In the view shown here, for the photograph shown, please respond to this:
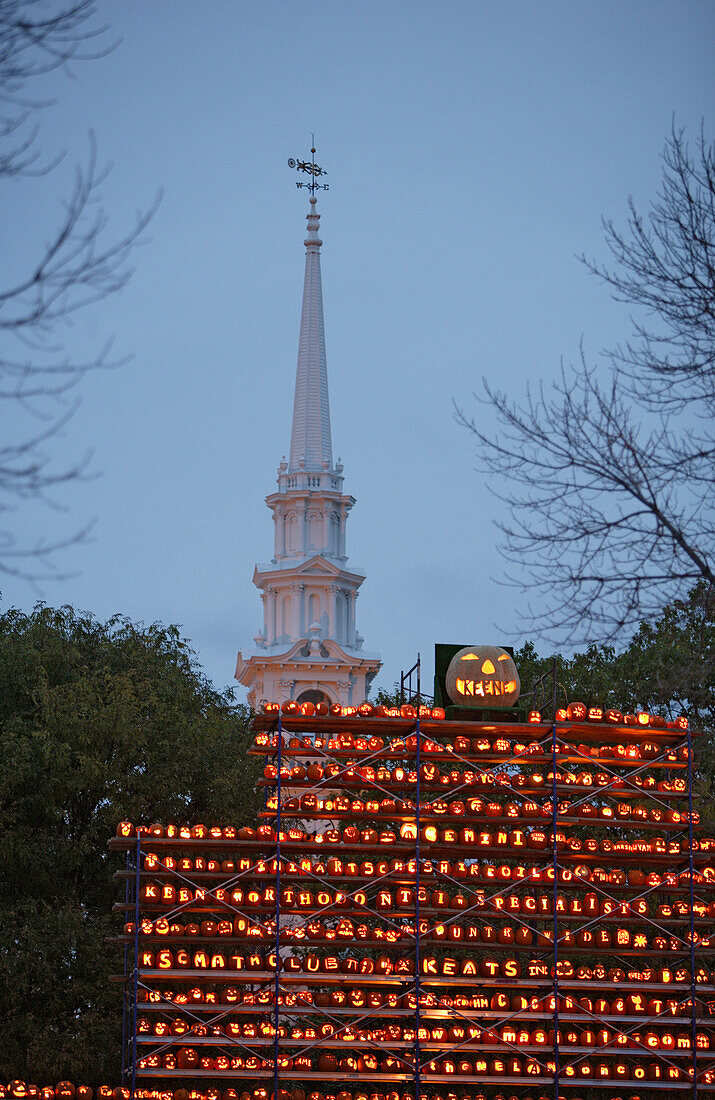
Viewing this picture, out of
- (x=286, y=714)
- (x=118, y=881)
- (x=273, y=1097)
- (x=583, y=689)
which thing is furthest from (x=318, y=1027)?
(x=583, y=689)

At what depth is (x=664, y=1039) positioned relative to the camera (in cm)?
2122

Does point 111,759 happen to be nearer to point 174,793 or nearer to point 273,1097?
point 174,793

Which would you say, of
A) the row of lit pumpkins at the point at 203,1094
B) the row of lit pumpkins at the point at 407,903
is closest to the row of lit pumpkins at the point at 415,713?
the row of lit pumpkins at the point at 407,903

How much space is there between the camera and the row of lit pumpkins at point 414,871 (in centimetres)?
2122

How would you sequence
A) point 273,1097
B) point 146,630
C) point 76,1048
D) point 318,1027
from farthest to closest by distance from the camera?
1. point 146,630
2. point 76,1048
3. point 318,1027
4. point 273,1097

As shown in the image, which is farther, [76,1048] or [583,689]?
[583,689]

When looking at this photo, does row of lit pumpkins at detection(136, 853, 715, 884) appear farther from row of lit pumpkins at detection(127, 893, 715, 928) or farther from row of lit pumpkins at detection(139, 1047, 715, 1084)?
row of lit pumpkins at detection(139, 1047, 715, 1084)

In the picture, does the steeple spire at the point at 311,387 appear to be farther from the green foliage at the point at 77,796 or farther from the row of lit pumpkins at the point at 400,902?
the row of lit pumpkins at the point at 400,902

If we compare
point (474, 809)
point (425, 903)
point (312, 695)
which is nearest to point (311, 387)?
point (312, 695)

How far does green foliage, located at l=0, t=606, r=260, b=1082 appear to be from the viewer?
81.7 feet

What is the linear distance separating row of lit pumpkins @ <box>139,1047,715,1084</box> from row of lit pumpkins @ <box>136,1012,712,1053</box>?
0.28m

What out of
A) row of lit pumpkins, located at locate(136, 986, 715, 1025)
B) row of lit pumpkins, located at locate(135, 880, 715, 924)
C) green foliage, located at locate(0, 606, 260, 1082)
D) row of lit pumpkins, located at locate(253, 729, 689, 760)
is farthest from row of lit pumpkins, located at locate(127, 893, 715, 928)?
green foliage, located at locate(0, 606, 260, 1082)

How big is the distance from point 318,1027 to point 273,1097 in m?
1.71

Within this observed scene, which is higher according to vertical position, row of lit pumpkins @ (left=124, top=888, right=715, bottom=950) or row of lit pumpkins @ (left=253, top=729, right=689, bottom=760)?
row of lit pumpkins @ (left=253, top=729, right=689, bottom=760)
